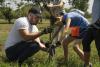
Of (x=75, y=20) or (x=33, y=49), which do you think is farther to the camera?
(x=75, y=20)

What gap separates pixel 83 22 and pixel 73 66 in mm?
1708

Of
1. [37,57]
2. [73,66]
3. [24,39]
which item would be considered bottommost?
[37,57]

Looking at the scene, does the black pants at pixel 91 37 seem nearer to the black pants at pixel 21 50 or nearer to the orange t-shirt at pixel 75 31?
the black pants at pixel 21 50

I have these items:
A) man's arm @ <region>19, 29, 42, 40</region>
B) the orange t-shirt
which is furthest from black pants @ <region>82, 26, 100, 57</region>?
the orange t-shirt

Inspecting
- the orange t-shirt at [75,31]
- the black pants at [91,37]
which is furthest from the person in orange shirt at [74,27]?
the black pants at [91,37]

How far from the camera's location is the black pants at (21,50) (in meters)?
7.00

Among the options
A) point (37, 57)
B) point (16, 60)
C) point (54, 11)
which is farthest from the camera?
point (37, 57)

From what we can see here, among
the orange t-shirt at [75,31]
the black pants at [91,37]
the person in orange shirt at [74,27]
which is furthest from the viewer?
the person in orange shirt at [74,27]

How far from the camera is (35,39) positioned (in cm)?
738

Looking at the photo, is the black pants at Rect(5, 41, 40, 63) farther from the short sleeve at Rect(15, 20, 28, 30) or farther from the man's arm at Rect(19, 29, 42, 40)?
the short sleeve at Rect(15, 20, 28, 30)

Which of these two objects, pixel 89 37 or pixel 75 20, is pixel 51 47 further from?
pixel 75 20

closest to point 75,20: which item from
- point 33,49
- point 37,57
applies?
point 37,57

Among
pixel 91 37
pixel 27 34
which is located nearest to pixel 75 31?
pixel 91 37

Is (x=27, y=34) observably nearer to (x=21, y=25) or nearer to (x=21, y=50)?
(x=21, y=25)
